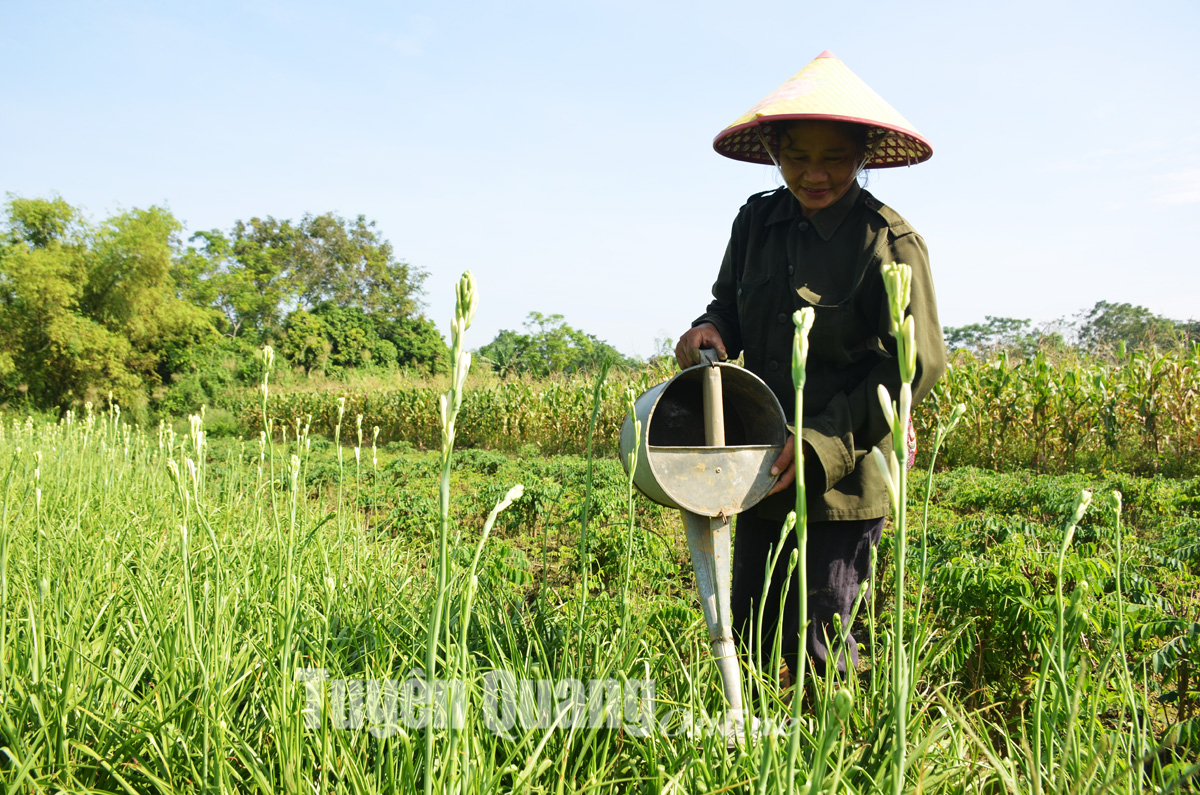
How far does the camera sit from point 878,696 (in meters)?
1.68

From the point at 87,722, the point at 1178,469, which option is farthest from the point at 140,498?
the point at 1178,469

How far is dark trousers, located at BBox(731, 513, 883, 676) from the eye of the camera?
2.33 meters

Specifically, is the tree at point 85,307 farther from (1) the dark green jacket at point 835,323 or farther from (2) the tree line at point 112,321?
(1) the dark green jacket at point 835,323

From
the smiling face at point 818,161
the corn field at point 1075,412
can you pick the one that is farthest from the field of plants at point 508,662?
the corn field at point 1075,412

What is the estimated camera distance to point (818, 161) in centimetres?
227

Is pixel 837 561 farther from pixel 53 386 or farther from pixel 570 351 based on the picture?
pixel 570 351

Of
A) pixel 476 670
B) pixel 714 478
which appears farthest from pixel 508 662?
pixel 714 478

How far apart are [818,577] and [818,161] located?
4.44 ft

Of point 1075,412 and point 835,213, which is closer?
point 835,213

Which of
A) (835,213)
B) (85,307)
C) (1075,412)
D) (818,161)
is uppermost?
(85,307)

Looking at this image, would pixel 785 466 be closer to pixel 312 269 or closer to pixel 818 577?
pixel 818 577

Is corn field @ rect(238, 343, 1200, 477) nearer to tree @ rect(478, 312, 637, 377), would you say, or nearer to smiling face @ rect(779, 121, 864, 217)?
smiling face @ rect(779, 121, 864, 217)

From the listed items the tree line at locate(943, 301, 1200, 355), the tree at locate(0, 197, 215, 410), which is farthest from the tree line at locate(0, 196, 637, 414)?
the tree line at locate(943, 301, 1200, 355)

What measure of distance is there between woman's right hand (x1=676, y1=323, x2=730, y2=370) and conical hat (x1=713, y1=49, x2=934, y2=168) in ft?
2.17
